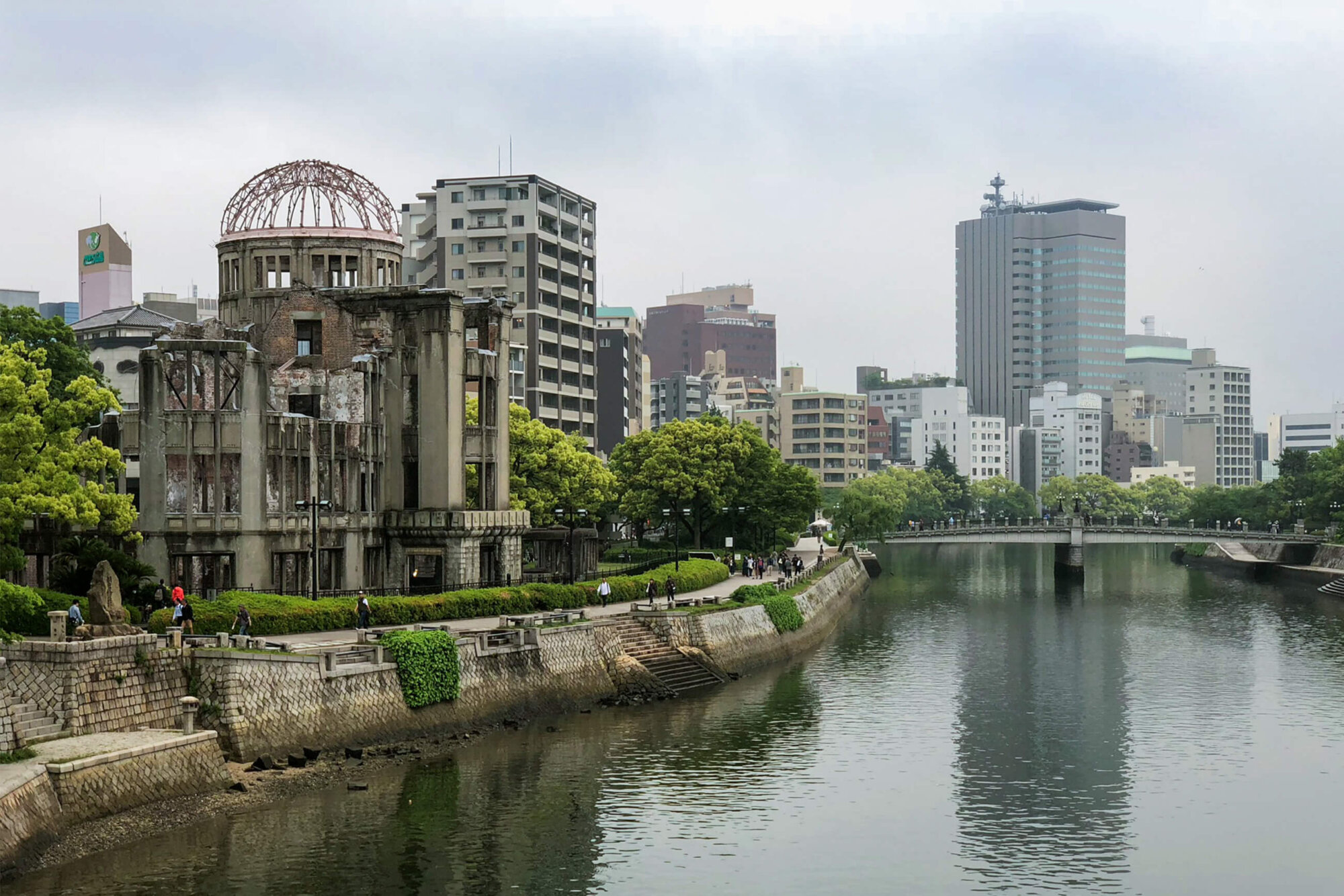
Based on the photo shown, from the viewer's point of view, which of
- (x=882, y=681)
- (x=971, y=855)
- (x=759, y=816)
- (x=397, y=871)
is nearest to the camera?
(x=397, y=871)

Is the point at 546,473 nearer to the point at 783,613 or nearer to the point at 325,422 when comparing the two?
the point at 783,613

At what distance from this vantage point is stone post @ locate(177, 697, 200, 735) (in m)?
48.8

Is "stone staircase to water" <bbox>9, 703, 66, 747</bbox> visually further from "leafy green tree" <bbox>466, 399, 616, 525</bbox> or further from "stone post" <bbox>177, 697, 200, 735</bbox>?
"leafy green tree" <bbox>466, 399, 616, 525</bbox>

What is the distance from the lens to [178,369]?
74.2m

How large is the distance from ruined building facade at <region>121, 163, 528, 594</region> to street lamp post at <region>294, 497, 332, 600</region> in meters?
0.24

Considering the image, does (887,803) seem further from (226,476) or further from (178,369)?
(178,369)

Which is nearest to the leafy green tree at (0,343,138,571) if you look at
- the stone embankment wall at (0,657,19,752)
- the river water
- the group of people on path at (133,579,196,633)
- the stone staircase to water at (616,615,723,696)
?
the group of people on path at (133,579,196,633)

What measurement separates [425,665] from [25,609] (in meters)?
14.1

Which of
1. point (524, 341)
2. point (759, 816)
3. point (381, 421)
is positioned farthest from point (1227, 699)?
point (524, 341)

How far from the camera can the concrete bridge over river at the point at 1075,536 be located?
162 meters

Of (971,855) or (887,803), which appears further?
(887,803)

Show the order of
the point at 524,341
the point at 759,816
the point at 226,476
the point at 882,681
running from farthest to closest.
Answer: the point at 524,341 → the point at 882,681 → the point at 226,476 → the point at 759,816

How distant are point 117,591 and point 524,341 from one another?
10911 cm

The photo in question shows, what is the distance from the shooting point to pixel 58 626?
159ft
